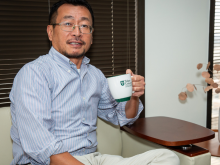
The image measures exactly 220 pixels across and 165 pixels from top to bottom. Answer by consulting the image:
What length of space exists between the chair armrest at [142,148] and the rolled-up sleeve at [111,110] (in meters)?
0.12

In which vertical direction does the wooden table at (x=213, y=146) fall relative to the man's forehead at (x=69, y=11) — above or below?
below

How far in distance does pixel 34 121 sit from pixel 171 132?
2.71ft

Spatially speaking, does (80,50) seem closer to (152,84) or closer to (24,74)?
(24,74)

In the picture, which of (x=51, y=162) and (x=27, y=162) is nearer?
(x=51, y=162)

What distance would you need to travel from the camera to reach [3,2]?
5.25 ft

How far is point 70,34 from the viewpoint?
145cm

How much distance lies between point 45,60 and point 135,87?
21.8 inches

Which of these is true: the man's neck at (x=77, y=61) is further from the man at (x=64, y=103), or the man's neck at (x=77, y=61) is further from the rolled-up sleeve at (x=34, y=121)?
the rolled-up sleeve at (x=34, y=121)

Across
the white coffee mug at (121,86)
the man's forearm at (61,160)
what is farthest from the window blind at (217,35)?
the man's forearm at (61,160)

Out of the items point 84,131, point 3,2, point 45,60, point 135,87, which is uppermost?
point 3,2

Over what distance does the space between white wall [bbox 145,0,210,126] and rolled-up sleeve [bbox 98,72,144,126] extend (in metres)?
0.53

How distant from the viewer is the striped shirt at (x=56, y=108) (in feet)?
3.88

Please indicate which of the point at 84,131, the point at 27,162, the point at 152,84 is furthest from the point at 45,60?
the point at 152,84

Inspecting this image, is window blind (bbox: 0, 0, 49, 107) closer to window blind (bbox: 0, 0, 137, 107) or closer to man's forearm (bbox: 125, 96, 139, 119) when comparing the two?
window blind (bbox: 0, 0, 137, 107)
